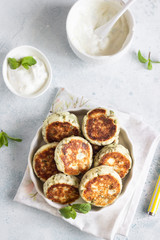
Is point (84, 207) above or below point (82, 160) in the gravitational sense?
below

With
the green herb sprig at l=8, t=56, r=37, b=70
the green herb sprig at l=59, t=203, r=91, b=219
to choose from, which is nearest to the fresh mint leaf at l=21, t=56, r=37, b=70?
the green herb sprig at l=8, t=56, r=37, b=70

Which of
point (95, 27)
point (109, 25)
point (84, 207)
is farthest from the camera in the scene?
point (95, 27)

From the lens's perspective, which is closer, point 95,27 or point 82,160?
point 82,160

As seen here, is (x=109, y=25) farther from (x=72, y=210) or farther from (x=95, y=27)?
(x=72, y=210)

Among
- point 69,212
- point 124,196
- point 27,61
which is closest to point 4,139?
point 27,61

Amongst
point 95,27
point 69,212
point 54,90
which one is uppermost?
point 95,27

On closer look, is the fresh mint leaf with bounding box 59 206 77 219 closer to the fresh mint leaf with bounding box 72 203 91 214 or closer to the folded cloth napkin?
the fresh mint leaf with bounding box 72 203 91 214

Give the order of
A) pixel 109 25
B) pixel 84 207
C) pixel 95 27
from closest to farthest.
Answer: pixel 84 207 < pixel 109 25 < pixel 95 27
